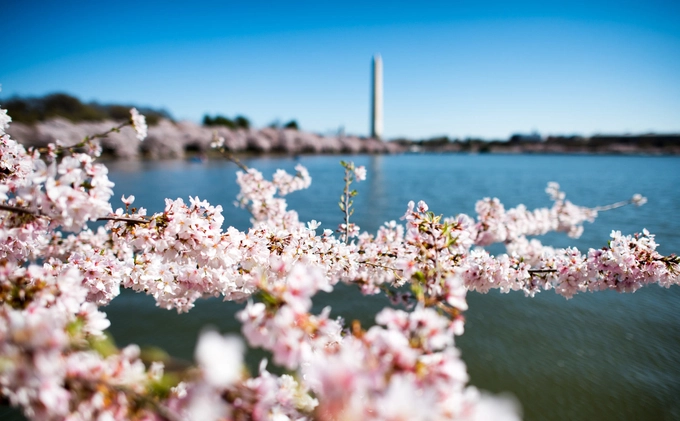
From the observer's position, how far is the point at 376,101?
71688 millimetres

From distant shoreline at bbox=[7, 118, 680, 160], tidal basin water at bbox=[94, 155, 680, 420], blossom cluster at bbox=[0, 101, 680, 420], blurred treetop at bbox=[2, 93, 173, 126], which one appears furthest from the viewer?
blurred treetop at bbox=[2, 93, 173, 126]

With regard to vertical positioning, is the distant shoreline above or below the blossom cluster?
above

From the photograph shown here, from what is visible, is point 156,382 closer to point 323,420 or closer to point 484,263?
point 323,420

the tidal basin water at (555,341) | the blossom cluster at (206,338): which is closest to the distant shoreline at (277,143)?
the tidal basin water at (555,341)

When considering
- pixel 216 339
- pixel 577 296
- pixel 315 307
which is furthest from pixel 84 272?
pixel 577 296

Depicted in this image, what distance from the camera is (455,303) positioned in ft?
3.84

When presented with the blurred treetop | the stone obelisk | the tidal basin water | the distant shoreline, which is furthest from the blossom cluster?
the stone obelisk

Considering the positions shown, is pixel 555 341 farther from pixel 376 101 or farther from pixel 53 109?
pixel 376 101

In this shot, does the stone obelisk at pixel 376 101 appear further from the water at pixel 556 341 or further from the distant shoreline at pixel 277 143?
the water at pixel 556 341

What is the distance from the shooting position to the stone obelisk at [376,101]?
6796cm

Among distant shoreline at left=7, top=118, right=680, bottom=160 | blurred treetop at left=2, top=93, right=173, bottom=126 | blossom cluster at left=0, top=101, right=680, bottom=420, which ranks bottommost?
blossom cluster at left=0, top=101, right=680, bottom=420

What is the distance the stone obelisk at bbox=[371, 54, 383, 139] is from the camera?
68.0 meters

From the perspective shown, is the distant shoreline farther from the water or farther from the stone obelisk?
the water

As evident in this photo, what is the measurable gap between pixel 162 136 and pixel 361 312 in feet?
153
